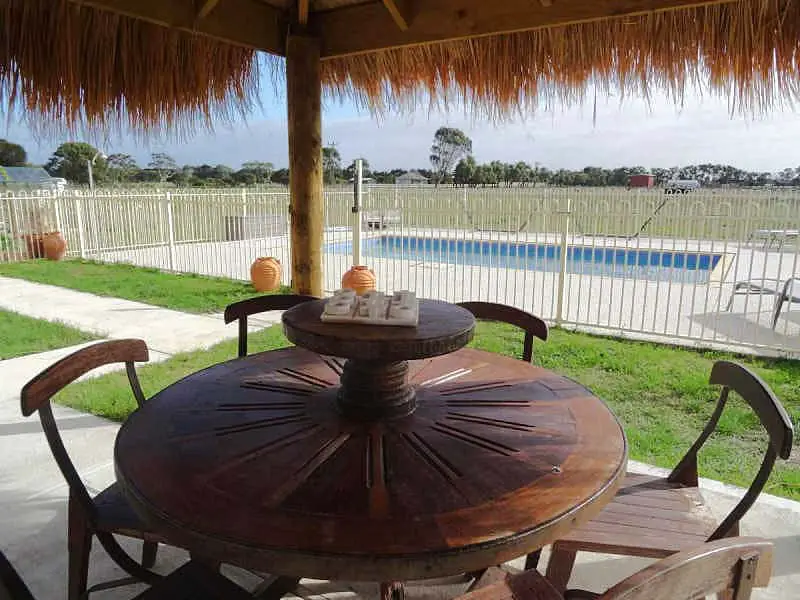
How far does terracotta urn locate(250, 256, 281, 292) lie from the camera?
23.2 feet

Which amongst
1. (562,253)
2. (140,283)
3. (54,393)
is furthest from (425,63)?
(140,283)

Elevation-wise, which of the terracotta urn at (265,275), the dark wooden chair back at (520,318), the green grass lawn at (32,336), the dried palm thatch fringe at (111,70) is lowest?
the green grass lawn at (32,336)

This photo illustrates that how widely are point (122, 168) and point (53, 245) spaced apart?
3434 cm

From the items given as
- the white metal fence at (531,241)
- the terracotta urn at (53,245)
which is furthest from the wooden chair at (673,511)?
the terracotta urn at (53,245)

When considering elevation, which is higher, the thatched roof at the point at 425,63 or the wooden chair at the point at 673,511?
the thatched roof at the point at 425,63

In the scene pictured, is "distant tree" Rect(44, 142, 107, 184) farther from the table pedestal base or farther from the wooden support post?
the table pedestal base

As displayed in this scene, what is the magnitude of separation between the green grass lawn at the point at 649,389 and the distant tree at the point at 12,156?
44.3m

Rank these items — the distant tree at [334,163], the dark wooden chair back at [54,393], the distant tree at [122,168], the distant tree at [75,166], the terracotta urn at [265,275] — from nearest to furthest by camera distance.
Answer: the dark wooden chair back at [54,393] → the terracotta urn at [265,275] → the distant tree at [75,166] → the distant tree at [122,168] → the distant tree at [334,163]

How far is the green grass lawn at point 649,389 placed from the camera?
2779mm

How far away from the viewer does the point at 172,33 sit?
120 inches

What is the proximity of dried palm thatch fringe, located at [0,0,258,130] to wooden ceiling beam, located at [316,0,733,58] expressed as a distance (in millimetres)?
635

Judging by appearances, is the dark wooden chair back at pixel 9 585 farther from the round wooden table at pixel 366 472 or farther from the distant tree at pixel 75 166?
the distant tree at pixel 75 166

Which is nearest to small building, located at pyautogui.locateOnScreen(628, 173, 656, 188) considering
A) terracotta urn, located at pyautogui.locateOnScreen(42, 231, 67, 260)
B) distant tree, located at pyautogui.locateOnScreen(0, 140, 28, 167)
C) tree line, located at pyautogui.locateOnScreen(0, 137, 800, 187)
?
tree line, located at pyautogui.locateOnScreen(0, 137, 800, 187)

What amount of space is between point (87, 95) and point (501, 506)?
10.1 ft
